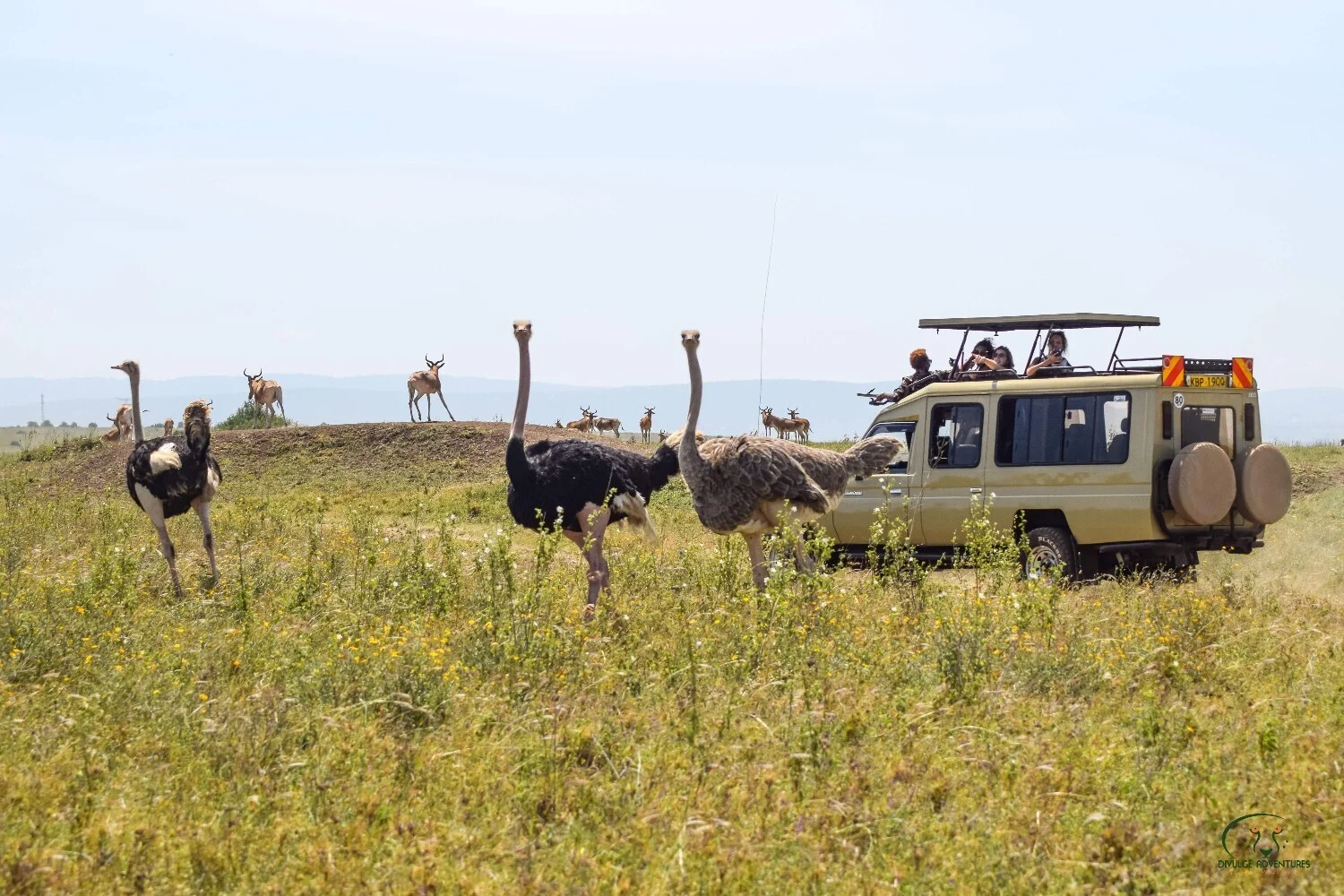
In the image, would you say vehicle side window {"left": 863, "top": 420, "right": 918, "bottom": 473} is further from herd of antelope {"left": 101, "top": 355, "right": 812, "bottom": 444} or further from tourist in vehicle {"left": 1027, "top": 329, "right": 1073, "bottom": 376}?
herd of antelope {"left": 101, "top": 355, "right": 812, "bottom": 444}

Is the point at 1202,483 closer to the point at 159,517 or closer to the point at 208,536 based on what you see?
the point at 208,536

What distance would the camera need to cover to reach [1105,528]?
1166cm

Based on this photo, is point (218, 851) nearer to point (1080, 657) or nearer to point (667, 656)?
point (667, 656)

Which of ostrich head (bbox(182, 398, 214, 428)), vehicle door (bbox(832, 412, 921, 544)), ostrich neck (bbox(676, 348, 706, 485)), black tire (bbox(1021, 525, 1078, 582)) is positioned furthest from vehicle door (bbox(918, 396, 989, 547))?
ostrich head (bbox(182, 398, 214, 428))

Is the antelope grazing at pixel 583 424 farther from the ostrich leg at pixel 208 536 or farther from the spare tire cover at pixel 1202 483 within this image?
the spare tire cover at pixel 1202 483

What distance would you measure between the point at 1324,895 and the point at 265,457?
24.9 m

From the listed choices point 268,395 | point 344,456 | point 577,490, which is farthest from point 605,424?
point 577,490

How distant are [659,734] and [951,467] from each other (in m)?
6.65

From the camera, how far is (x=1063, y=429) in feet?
39.1

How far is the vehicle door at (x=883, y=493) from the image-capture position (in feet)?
42.7

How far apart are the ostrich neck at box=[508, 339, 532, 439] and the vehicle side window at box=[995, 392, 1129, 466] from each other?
4.21m

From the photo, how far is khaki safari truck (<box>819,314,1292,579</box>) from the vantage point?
37.2 ft

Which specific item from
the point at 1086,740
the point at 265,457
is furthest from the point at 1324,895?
the point at 265,457

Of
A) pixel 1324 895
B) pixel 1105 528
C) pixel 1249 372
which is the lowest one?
pixel 1324 895
